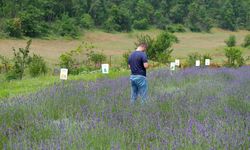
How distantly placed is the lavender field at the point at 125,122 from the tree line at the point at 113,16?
118 feet

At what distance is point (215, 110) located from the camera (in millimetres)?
6695

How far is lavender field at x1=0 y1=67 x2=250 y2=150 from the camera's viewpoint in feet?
15.6

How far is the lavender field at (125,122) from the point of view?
15.6 ft

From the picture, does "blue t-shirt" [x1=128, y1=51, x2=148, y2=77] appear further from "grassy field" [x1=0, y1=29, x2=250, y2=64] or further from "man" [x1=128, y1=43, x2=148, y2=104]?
"grassy field" [x1=0, y1=29, x2=250, y2=64]

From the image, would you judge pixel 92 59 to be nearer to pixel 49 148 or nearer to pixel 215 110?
pixel 215 110

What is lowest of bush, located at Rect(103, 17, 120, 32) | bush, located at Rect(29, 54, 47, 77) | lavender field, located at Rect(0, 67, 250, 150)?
lavender field, located at Rect(0, 67, 250, 150)

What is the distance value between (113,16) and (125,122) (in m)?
55.1

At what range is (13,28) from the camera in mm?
41656

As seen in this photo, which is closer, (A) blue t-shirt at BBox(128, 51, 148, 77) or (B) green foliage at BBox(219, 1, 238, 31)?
(A) blue t-shirt at BBox(128, 51, 148, 77)

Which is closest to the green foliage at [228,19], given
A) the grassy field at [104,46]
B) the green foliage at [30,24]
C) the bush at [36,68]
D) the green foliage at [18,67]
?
the grassy field at [104,46]

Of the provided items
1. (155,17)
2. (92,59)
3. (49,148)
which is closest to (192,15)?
(155,17)

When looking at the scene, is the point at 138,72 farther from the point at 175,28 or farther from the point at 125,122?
the point at 175,28

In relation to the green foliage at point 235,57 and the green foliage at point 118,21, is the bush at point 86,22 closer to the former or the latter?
the green foliage at point 118,21

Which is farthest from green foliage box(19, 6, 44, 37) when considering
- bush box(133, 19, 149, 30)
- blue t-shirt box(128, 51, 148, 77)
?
blue t-shirt box(128, 51, 148, 77)
